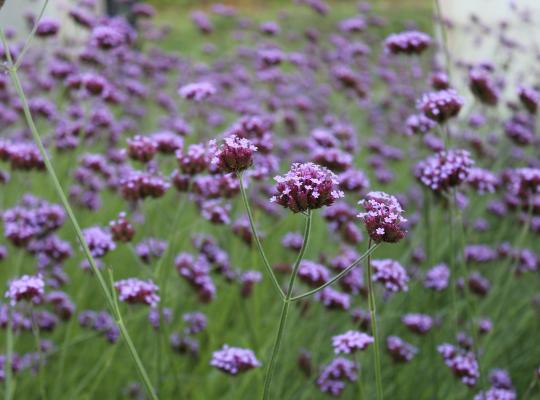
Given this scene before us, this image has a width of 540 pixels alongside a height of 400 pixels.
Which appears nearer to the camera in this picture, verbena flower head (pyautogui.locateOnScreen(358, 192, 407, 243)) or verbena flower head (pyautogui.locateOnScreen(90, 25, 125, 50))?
verbena flower head (pyautogui.locateOnScreen(358, 192, 407, 243))

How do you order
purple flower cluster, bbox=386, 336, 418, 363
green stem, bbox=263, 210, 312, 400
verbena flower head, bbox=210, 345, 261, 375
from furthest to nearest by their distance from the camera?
purple flower cluster, bbox=386, 336, 418, 363 < verbena flower head, bbox=210, 345, 261, 375 < green stem, bbox=263, 210, 312, 400

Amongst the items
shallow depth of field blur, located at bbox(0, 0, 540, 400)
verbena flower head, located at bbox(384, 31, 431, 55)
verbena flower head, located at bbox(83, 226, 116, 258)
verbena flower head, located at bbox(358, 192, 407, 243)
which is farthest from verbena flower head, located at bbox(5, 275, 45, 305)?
verbena flower head, located at bbox(384, 31, 431, 55)

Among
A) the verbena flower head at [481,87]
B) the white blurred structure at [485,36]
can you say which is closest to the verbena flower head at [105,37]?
the verbena flower head at [481,87]

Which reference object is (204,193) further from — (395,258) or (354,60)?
(354,60)

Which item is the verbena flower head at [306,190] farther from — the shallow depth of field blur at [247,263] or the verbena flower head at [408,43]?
the verbena flower head at [408,43]

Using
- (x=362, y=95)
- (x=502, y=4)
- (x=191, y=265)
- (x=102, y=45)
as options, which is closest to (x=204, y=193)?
(x=191, y=265)

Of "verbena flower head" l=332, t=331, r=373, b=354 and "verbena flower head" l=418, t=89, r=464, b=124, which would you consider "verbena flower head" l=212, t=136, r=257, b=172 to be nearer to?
"verbena flower head" l=332, t=331, r=373, b=354

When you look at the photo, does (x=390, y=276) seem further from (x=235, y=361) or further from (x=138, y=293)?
(x=138, y=293)

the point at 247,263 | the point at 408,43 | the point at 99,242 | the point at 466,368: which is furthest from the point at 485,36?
the point at 99,242
